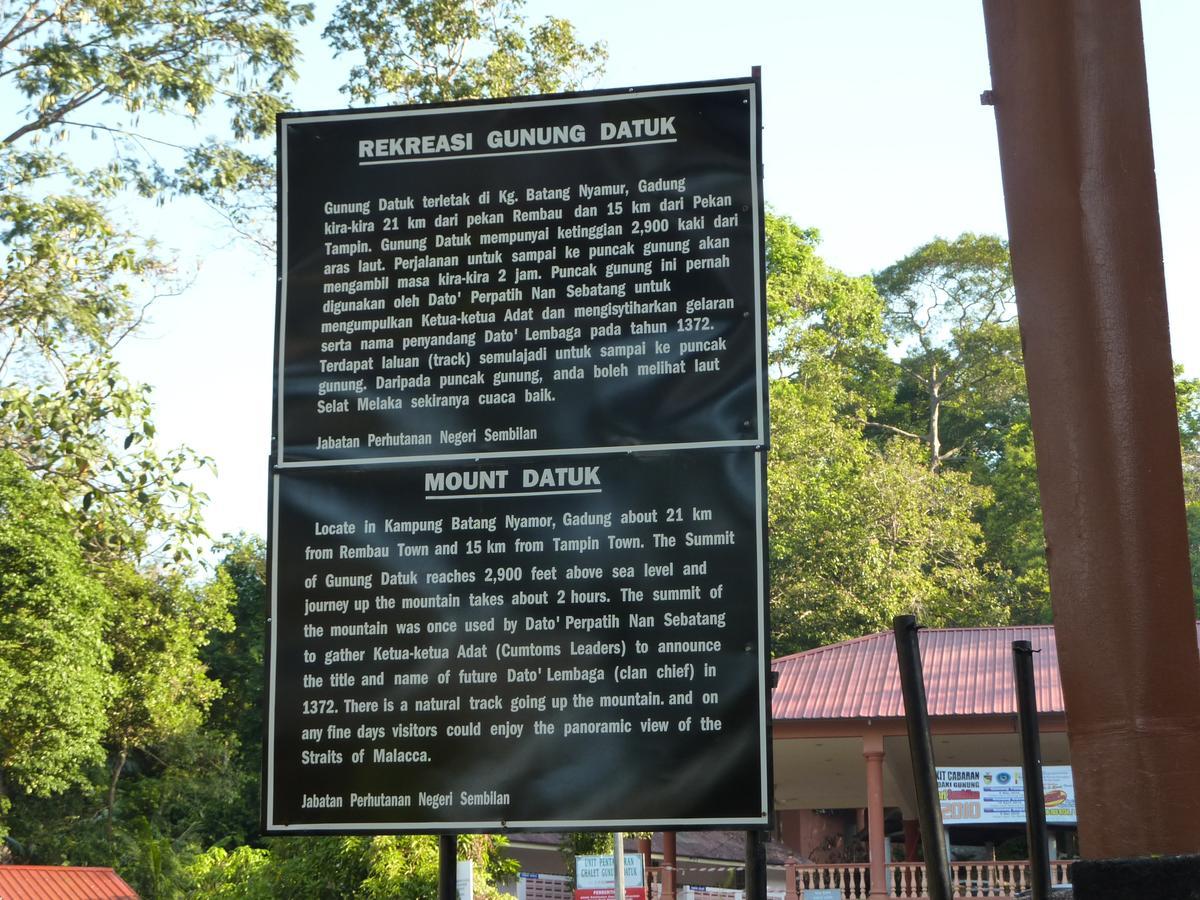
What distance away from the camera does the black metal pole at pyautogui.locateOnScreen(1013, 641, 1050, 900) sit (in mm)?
4168

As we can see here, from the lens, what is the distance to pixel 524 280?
383 cm

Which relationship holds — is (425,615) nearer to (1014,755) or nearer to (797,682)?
(797,682)

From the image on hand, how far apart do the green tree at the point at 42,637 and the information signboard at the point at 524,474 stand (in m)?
18.4

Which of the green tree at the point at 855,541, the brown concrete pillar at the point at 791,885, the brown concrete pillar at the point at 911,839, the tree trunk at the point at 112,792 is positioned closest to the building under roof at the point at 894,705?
the brown concrete pillar at the point at 791,885

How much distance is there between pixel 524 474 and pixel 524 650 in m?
0.47

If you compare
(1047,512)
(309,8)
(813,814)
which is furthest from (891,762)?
(1047,512)

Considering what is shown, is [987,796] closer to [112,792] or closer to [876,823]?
[876,823]

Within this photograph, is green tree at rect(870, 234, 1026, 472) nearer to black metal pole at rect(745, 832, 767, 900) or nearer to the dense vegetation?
the dense vegetation

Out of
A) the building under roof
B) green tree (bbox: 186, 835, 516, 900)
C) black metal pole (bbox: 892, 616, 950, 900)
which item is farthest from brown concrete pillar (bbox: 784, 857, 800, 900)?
black metal pole (bbox: 892, 616, 950, 900)

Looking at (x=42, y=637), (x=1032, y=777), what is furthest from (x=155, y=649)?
(x=1032, y=777)

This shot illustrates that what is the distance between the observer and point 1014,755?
2344cm

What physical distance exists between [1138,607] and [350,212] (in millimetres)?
2369

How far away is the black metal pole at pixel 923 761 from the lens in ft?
12.4

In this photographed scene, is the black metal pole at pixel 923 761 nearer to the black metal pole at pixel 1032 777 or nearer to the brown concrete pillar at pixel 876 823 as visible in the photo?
the black metal pole at pixel 1032 777
